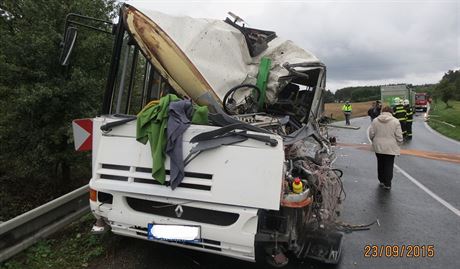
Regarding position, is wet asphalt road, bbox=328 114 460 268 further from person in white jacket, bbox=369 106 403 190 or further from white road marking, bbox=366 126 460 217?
person in white jacket, bbox=369 106 403 190

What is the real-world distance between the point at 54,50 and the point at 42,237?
498 cm

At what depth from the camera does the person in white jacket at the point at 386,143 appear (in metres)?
7.64

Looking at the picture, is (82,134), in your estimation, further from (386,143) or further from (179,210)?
(386,143)

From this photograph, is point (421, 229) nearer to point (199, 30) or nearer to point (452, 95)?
point (199, 30)

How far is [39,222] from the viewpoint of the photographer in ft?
13.7

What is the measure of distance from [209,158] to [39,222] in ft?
7.56

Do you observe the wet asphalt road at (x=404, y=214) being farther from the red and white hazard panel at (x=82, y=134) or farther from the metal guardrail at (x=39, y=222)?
the red and white hazard panel at (x=82, y=134)

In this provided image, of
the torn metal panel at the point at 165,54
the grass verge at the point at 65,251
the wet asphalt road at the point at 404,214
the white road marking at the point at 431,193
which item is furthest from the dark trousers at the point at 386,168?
the grass verge at the point at 65,251

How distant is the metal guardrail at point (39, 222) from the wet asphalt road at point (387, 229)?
0.83 meters

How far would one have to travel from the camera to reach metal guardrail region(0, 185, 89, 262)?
3.69 m

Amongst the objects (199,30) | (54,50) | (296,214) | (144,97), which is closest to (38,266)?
(144,97)

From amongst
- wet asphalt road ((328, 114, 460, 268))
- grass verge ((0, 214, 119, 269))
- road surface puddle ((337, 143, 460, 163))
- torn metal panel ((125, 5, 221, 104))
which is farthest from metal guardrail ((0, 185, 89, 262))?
road surface puddle ((337, 143, 460, 163))

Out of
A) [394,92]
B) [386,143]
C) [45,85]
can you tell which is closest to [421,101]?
[394,92]

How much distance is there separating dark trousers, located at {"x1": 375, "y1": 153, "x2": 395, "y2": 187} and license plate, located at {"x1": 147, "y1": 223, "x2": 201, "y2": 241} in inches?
222
